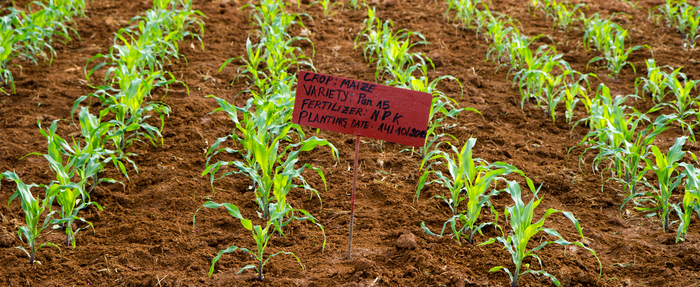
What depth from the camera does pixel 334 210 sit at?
A: 3.16m

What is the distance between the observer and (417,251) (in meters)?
2.75

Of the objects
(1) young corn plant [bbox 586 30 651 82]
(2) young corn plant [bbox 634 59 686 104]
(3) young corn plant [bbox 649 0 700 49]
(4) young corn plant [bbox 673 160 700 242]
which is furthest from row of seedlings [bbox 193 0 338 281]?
(3) young corn plant [bbox 649 0 700 49]

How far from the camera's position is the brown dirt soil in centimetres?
263

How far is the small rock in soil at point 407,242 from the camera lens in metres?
2.77

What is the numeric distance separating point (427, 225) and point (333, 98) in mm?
937

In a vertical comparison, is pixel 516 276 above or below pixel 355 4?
below

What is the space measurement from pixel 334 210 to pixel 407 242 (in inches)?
21.3

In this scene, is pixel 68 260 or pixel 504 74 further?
pixel 504 74

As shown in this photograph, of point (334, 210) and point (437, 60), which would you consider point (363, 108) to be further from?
point (437, 60)

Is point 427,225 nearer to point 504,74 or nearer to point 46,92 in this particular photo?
point 504,74

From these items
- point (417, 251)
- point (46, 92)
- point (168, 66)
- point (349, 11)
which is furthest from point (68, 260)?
point (349, 11)

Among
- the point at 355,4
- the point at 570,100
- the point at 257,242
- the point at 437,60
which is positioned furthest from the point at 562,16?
the point at 257,242

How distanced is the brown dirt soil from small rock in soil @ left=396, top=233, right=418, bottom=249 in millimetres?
29

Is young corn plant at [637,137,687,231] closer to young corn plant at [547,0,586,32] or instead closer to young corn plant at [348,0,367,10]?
young corn plant at [547,0,586,32]
